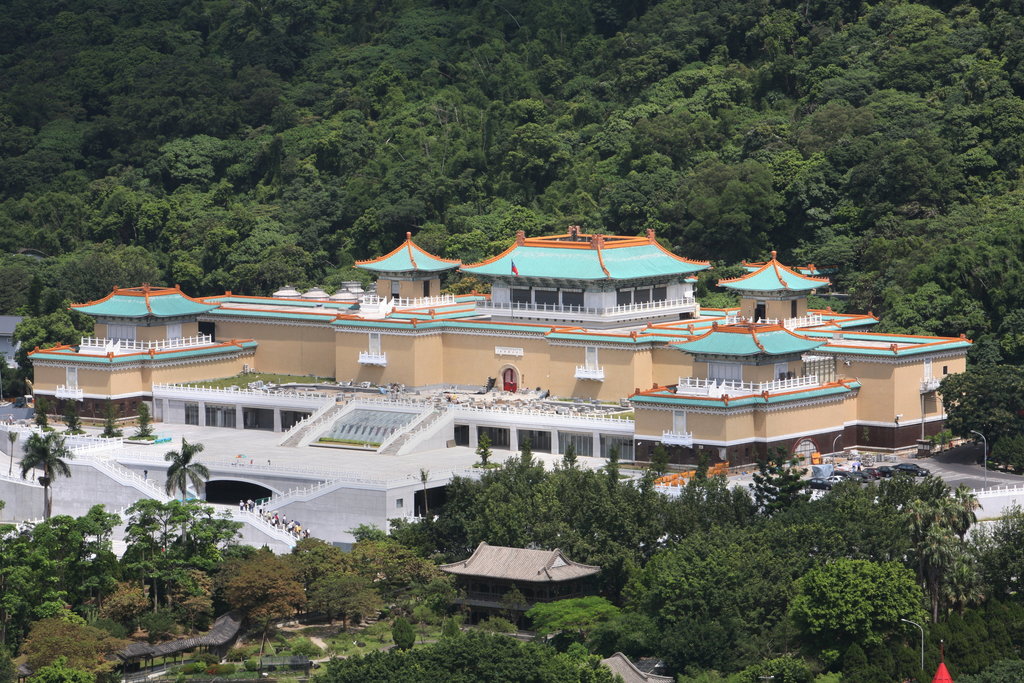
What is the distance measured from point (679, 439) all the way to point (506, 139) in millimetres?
49296

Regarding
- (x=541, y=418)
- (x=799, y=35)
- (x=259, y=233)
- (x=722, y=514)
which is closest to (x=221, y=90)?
(x=259, y=233)

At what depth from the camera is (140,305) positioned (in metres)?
89.1

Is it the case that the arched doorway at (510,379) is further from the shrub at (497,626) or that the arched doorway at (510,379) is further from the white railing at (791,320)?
the shrub at (497,626)

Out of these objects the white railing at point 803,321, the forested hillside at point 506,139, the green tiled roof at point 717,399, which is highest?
the forested hillside at point 506,139

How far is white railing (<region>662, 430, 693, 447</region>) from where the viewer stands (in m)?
74.8

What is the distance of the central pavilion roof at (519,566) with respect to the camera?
6444cm

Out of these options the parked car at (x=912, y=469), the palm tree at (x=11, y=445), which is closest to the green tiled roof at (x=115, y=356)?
the palm tree at (x=11, y=445)

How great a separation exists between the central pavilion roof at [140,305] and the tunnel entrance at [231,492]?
13164 mm

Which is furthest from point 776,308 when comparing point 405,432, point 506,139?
point 506,139

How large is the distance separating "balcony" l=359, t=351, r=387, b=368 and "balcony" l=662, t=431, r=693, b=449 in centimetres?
1554

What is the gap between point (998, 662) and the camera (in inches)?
2269

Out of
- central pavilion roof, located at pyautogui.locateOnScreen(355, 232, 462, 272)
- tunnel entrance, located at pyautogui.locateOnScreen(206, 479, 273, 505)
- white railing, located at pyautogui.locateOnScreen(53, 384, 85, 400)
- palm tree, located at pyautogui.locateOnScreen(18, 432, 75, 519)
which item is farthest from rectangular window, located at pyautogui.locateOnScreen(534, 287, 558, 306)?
palm tree, located at pyautogui.locateOnScreen(18, 432, 75, 519)

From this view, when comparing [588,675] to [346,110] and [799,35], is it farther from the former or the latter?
[346,110]

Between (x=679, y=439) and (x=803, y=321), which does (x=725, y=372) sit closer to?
(x=679, y=439)
